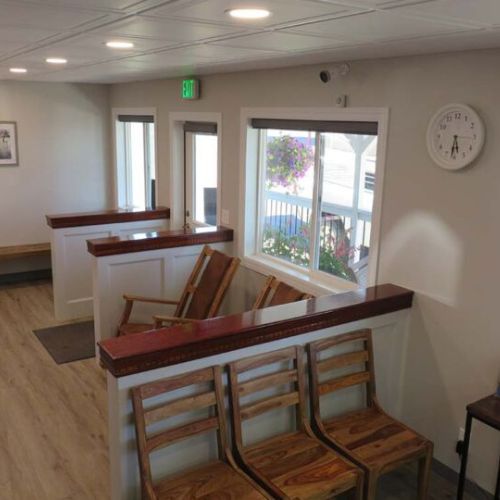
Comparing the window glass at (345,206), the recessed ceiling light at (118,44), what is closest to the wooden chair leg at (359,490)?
the window glass at (345,206)

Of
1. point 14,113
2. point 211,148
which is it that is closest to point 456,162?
point 211,148

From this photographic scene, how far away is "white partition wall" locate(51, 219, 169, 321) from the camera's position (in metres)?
4.96

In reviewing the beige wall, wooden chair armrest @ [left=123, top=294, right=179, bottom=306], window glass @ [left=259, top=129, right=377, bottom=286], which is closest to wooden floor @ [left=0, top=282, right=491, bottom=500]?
the beige wall

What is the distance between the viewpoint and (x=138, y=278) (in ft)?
14.2

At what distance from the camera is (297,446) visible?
2545 millimetres

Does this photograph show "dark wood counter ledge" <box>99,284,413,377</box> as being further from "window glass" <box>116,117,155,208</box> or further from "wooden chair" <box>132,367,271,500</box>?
"window glass" <box>116,117,155,208</box>

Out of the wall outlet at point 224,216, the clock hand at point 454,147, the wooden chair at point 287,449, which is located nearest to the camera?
the wooden chair at point 287,449

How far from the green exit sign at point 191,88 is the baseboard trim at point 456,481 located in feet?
10.8

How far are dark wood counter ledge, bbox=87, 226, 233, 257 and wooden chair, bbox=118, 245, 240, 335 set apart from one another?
198 millimetres

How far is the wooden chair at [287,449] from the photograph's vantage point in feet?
7.56

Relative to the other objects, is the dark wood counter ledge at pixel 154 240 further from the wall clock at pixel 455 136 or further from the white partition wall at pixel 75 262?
the wall clock at pixel 455 136

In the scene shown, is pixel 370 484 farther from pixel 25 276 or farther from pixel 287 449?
pixel 25 276

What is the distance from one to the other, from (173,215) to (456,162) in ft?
10.4

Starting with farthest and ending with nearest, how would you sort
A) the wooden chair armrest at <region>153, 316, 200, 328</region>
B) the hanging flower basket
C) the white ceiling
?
the hanging flower basket → the wooden chair armrest at <region>153, 316, 200, 328</region> → the white ceiling
